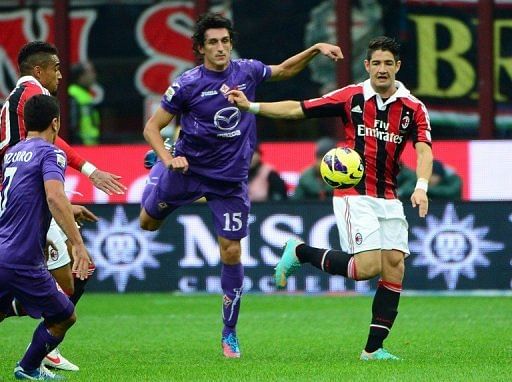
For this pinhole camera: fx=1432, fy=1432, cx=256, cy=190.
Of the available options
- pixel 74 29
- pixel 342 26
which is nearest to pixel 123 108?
pixel 74 29

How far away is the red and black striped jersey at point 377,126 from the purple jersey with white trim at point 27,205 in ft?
7.22

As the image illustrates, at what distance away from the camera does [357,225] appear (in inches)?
375

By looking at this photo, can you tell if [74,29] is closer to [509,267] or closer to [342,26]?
[342,26]

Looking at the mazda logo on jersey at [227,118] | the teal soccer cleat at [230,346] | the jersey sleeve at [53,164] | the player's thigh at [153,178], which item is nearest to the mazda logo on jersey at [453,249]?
the player's thigh at [153,178]

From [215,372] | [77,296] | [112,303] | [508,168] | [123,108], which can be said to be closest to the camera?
[215,372]

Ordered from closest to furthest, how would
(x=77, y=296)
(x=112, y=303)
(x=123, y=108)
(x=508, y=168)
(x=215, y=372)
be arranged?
(x=215, y=372) → (x=77, y=296) → (x=112, y=303) → (x=508, y=168) → (x=123, y=108)

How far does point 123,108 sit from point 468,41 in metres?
4.58

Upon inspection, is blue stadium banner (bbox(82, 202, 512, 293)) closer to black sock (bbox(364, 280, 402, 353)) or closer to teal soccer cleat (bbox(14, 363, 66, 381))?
black sock (bbox(364, 280, 402, 353))

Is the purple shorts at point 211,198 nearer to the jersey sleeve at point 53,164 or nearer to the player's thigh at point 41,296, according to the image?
the player's thigh at point 41,296

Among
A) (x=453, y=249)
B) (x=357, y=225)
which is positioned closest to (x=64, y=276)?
(x=357, y=225)

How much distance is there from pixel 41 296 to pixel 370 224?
2432mm

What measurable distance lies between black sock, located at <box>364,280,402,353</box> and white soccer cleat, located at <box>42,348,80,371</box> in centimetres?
195

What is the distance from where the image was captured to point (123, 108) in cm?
1891

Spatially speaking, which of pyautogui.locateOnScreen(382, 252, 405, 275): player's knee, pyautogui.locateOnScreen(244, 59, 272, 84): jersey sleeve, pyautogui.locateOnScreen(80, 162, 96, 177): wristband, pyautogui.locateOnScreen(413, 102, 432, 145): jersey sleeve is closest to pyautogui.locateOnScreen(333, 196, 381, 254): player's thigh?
pyautogui.locateOnScreen(382, 252, 405, 275): player's knee
